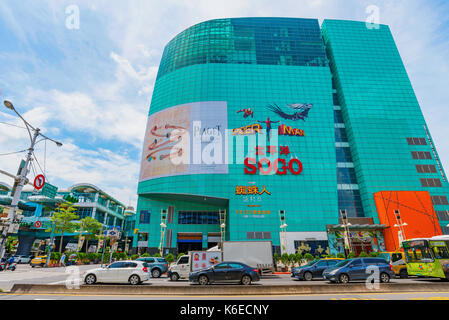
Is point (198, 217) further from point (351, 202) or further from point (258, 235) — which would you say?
point (351, 202)

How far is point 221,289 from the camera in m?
11.9

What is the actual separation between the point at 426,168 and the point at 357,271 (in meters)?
52.3

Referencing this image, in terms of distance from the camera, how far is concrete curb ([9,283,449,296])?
11.6m

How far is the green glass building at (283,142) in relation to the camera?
4925cm

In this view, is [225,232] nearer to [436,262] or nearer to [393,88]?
[436,262]

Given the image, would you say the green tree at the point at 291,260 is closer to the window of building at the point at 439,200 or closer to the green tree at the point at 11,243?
the window of building at the point at 439,200

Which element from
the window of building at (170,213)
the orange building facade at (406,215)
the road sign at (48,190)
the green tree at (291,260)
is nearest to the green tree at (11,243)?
the road sign at (48,190)

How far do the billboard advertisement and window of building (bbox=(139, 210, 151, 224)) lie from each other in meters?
8.41

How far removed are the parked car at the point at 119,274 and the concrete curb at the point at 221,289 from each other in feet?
11.8

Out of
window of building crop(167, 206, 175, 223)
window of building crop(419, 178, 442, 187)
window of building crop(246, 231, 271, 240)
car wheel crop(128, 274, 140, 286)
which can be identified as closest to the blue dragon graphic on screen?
window of building crop(246, 231, 271, 240)

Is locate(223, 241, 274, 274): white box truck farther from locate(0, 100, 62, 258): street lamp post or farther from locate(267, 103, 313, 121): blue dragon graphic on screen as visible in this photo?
locate(267, 103, 313, 121): blue dragon graphic on screen

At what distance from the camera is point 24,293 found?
11789mm

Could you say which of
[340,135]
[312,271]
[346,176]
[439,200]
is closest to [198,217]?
[346,176]

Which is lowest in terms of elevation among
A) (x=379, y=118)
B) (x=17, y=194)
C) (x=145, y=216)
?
(x=17, y=194)
